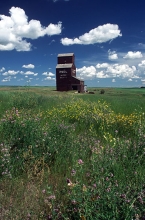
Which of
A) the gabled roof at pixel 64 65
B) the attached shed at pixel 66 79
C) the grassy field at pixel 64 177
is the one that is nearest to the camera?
the grassy field at pixel 64 177

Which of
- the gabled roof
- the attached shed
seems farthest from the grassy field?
the gabled roof

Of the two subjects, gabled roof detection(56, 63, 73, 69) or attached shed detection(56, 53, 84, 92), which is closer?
attached shed detection(56, 53, 84, 92)

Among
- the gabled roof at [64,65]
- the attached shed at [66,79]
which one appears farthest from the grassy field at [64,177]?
the gabled roof at [64,65]

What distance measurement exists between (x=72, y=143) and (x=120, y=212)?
2504mm

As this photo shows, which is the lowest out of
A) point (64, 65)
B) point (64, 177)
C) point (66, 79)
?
point (64, 177)

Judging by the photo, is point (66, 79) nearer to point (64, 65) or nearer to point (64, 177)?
point (64, 65)

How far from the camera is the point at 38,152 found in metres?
4.18

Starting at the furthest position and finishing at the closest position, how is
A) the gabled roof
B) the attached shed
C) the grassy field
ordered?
1. the gabled roof
2. the attached shed
3. the grassy field

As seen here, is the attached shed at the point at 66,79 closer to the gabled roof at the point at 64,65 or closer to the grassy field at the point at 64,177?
the gabled roof at the point at 64,65

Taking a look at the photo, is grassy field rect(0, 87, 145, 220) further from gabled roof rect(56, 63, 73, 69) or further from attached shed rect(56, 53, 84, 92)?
gabled roof rect(56, 63, 73, 69)

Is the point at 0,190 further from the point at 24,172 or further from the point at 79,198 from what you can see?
the point at 79,198

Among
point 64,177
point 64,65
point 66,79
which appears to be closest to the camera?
point 64,177

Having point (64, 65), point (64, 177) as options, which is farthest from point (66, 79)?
point (64, 177)

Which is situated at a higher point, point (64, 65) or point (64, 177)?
point (64, 65)
